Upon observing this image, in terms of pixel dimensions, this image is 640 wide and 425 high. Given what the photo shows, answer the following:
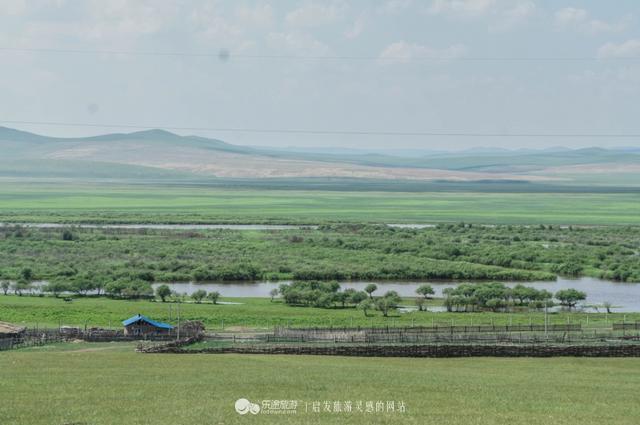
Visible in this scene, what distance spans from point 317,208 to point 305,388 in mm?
129809

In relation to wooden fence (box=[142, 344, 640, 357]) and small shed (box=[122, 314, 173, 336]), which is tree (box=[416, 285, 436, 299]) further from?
wooden fence (box=[142, 344, 640, 357])

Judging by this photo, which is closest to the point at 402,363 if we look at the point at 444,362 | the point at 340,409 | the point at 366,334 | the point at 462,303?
the point at 444,362

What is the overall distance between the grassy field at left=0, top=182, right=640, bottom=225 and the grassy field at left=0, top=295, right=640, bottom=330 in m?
69.5

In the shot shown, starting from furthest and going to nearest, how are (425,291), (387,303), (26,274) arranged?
(26,274) < (425,291) < (387,303)

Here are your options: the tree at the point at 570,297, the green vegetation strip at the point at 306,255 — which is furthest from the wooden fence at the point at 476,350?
the green vegetation strip at the point at 306,255

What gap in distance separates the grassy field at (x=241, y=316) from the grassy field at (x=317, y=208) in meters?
69.5

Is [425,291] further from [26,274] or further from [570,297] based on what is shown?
[26,274]

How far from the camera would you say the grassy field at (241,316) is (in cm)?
4488

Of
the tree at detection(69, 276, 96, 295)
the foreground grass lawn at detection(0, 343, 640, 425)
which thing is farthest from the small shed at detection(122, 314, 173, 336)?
the tree at detection(69, 276, 96, 295)

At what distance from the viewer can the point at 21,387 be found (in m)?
23.4

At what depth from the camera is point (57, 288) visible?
179 ft

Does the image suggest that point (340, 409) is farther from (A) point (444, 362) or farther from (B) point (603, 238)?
(B) point (603, 238)
